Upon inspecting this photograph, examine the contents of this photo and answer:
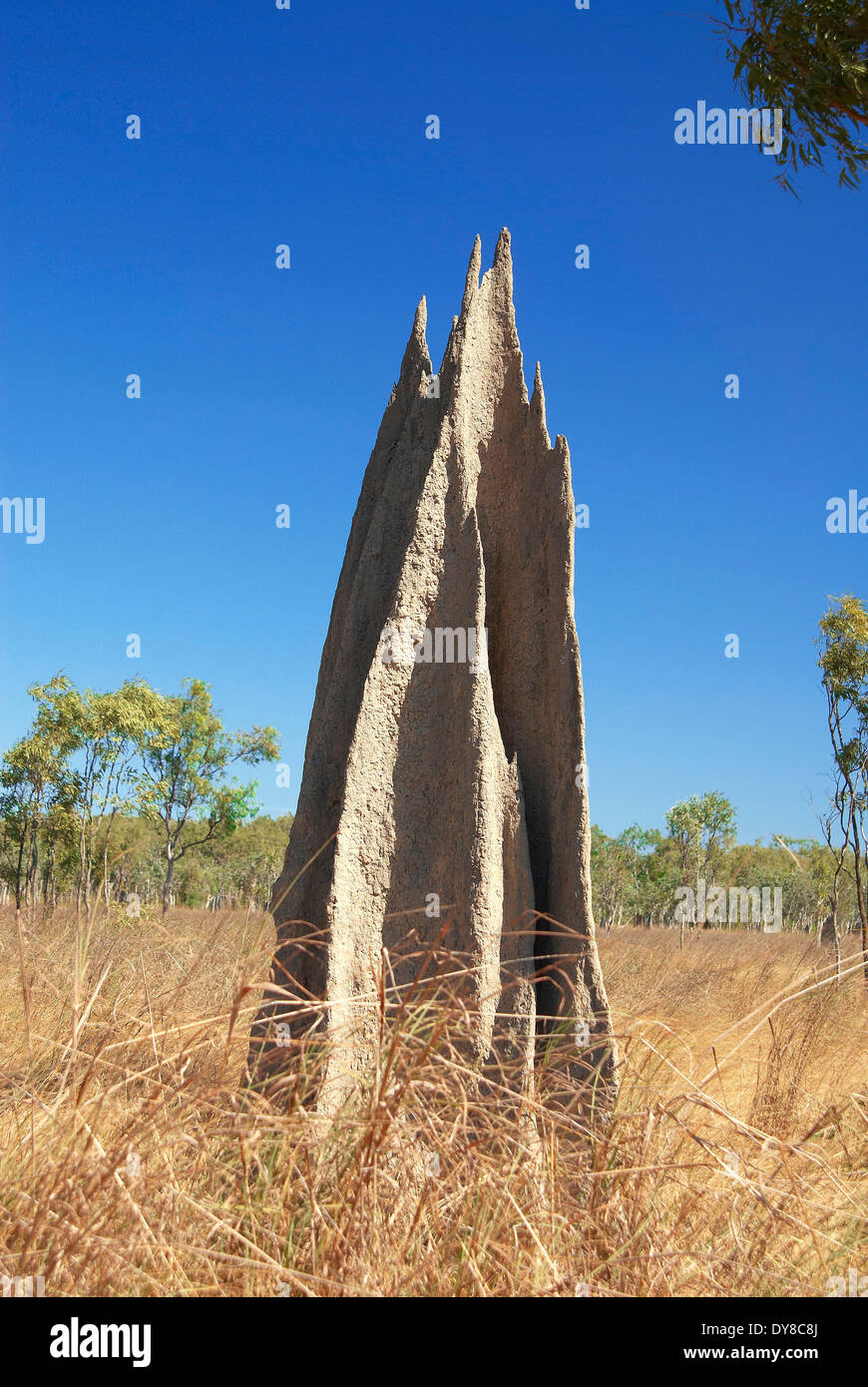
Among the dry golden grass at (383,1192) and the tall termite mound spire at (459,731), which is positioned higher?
the tall termite mound spire at (459,731)

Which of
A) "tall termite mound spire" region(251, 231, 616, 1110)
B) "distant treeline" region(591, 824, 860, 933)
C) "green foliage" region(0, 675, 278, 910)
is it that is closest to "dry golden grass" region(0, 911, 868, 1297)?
"tall termite mound spire" region(251, 231, 616, 1110)

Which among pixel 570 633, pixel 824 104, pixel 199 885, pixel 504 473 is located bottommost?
pixel 199 885

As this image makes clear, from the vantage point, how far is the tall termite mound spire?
144 inches

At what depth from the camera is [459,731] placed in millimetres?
3885

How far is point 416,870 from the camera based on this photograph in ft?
12.5

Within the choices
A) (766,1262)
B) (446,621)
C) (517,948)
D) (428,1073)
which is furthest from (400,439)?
(766,1262)

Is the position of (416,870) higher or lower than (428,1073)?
higher

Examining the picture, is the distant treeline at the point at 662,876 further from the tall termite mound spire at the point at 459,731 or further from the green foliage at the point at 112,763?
the tall termite mound spire at the point at 459,731

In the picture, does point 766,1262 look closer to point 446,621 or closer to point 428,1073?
point 428,1073

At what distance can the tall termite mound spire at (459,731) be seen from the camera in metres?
3.65

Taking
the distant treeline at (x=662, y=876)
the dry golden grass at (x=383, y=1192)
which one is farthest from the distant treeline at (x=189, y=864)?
the dry golden grass at (x=383, y=1192)

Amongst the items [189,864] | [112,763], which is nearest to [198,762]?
[112,763]

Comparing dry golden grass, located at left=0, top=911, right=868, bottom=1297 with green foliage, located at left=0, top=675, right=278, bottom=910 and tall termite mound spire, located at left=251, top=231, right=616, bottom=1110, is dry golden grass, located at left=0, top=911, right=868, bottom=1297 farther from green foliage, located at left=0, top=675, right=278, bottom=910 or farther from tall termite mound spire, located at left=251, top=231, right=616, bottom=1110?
green foliage, located at left=0, top=675, right=278, bottom=910
